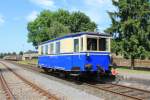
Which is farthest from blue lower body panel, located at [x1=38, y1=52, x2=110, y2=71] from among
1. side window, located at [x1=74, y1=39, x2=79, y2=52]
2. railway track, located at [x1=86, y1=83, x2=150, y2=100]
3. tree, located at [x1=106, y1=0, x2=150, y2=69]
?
tree, located at [x1=106, y1=0, x2=150, y2=69]

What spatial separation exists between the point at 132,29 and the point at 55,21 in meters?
43.1

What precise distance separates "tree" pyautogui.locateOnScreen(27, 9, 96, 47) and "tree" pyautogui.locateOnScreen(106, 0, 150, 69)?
41531 millimetres

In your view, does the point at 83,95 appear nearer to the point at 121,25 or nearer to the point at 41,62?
the point at 41,62

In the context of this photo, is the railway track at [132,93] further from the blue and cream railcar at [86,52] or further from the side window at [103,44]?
the side window at [103,44]

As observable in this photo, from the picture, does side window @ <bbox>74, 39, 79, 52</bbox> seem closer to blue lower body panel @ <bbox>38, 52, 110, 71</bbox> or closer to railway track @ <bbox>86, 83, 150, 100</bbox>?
blue lower body panel @ <bbox>38, 52, 110, 71</bbox>

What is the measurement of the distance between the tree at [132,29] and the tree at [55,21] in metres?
41.5

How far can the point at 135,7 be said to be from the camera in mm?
37562

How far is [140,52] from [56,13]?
59.0m

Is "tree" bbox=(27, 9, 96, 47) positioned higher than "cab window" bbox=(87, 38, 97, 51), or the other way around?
"tree" bbox=(27, 9, 96, 47)

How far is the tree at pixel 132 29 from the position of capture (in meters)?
36.3

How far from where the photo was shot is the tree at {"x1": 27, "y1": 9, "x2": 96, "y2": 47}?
86406 millimetres

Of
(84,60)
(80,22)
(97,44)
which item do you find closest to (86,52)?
(84,60)

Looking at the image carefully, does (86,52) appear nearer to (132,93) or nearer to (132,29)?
(132,93)

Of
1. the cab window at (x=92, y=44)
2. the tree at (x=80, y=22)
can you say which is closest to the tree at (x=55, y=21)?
the tree at (x=80, y=22)
